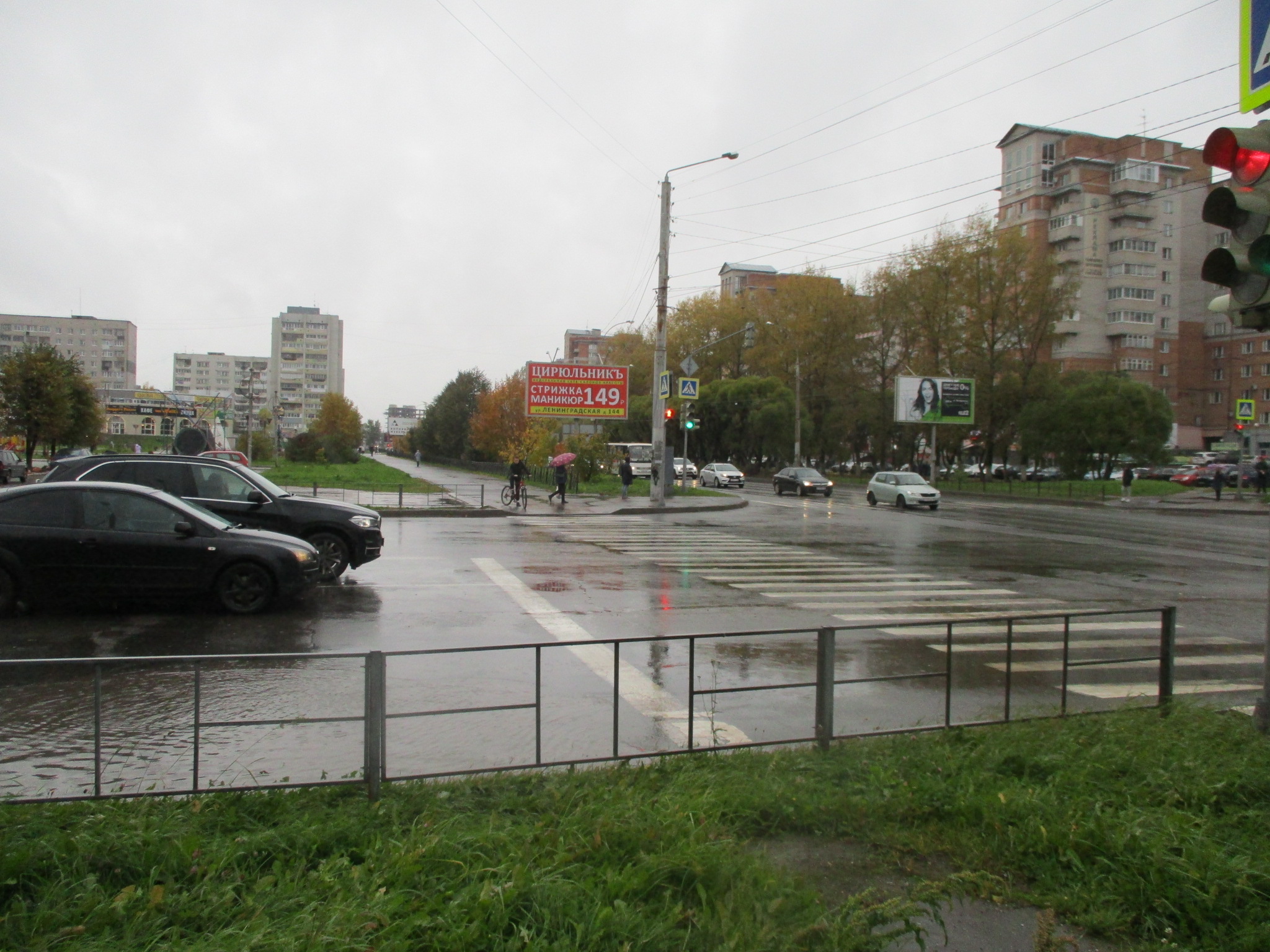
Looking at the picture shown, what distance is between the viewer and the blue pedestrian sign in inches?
191

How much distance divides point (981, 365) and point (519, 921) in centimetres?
6047

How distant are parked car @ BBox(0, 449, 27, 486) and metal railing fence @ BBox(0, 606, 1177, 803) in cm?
3948

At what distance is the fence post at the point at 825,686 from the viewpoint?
5.67 m

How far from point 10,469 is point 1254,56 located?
45.5m

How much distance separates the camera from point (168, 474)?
500 inches

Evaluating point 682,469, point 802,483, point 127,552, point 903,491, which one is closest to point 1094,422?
point 802,483

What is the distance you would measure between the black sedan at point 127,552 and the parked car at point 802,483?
36.6 meters

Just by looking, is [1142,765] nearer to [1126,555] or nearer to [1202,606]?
[1202,606]

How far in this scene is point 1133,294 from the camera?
278 ft

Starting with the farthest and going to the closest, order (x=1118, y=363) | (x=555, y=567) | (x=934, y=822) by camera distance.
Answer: (x=1118, y=363), (x=555, y=567), (x=934, y=822)

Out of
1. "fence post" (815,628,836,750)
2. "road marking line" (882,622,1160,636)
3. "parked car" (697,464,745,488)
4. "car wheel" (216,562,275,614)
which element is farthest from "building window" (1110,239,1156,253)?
"fence post" (815,628,836,750)

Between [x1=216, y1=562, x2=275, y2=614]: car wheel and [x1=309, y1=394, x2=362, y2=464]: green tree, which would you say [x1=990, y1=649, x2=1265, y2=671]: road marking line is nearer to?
[x1=216, y1=562, x2=275, y2=614]: car wheel

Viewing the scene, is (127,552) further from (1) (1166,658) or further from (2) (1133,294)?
(2) (1133,294)

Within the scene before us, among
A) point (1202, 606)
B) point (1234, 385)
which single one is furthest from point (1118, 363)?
point (1202, 606)
